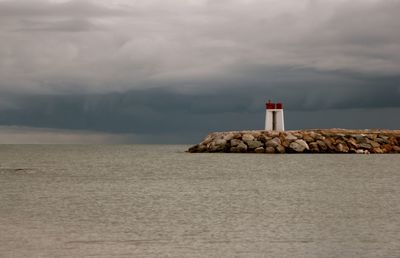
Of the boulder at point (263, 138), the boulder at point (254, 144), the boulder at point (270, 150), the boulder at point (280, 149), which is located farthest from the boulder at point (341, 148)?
the boulder at point (254, 144)

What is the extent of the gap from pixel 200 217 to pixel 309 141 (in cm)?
3940

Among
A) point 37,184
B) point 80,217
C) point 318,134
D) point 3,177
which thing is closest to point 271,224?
point 80,217

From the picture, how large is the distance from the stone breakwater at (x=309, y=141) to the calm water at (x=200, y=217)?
52.8ft

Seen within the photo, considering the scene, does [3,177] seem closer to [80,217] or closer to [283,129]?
[80,217]

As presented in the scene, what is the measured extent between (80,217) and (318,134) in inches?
1617

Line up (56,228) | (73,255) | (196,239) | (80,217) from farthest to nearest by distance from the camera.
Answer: (80,217) < (56,228) < (196,239) < (73,255)

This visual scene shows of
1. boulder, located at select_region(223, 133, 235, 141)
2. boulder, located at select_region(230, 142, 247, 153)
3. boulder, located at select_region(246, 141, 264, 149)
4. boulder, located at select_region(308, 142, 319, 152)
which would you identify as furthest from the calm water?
boulder, located at select_region(223, 133, 235, 141)

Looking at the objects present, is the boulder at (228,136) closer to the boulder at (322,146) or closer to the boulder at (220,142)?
the boulder at (220,142)

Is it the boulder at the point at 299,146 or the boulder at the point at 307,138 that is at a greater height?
the boulder at the point at 307,138

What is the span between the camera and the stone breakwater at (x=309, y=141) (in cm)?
5975

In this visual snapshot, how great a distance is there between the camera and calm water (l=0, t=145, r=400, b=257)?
1603 cm

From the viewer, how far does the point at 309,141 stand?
60906 mm

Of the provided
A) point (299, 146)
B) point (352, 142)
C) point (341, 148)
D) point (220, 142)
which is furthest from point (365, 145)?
point (220, 142)

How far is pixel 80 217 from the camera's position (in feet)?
74.3
